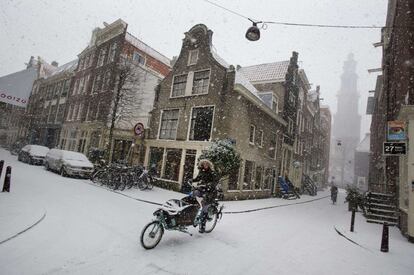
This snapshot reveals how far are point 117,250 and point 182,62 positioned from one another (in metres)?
15.7

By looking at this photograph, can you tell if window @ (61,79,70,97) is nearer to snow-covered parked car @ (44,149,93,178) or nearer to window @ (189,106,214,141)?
snow-covered parked car @ (44,149,93,178)

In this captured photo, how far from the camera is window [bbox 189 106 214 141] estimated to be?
15930 mm

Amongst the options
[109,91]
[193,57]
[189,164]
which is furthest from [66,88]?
[189,164]

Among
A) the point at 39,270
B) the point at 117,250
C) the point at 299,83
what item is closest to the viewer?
the point at 39,270

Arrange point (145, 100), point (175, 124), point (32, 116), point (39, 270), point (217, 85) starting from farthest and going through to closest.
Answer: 1. point (32, 116)
2. point (145, 100)
3. point (175, 124)
4. point (217, 85)
5. point (39, 270)

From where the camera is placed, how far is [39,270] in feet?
12.4

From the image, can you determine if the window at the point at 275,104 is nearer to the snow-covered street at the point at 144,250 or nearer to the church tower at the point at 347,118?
the snow-covered street at the point at 144,250

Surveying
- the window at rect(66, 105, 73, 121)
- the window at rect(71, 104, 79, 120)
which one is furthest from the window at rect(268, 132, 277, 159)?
the window at rect(66, 105, 73, 121)

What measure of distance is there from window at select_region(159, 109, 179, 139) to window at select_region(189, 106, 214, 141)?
5.15 feet

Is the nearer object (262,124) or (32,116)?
(262,124)

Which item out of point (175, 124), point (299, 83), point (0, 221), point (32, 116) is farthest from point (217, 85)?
point (32, 116)

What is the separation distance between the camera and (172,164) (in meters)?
17.0

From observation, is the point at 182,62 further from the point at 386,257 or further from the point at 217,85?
the point at 386,257

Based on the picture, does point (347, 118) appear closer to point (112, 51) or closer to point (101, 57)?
point (112, 51)
